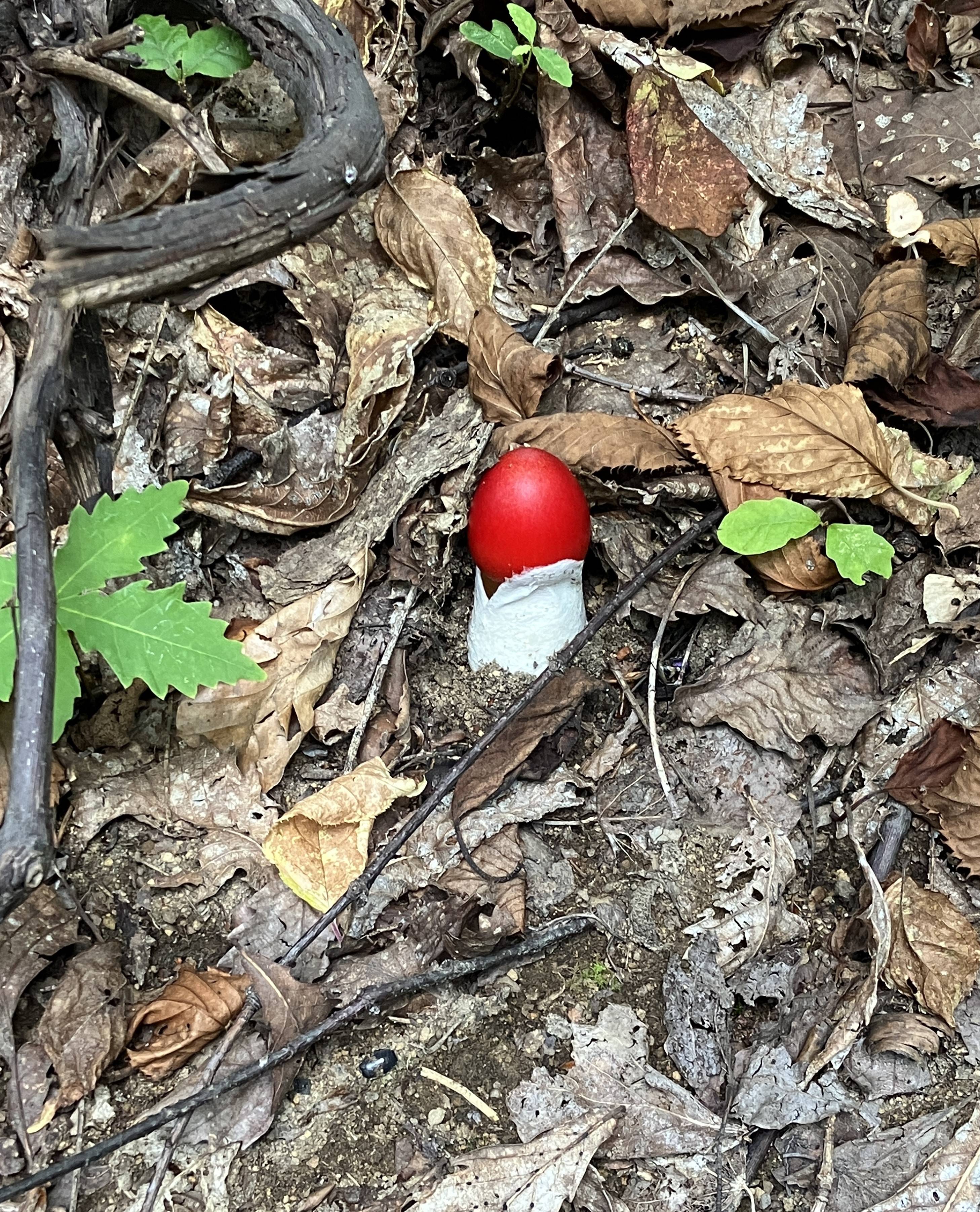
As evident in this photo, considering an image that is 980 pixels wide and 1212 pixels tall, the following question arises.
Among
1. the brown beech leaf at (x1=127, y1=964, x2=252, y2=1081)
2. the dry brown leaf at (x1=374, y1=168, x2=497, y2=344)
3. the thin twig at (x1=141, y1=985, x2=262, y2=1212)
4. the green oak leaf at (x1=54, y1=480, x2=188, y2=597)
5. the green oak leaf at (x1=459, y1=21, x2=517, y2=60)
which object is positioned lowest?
the thin twig at (x1=141, y1=985, x2=262, y2=1212)

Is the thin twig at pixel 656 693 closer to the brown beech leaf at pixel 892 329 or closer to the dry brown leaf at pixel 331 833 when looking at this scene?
the dry brown leaf at pixel 331 833

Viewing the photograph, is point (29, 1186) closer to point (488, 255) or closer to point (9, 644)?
point (9, 644)

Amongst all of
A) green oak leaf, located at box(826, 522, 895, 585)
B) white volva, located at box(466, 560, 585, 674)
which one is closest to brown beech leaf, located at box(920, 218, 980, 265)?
green oak leaf, located at box(826, 522, 895, 585)

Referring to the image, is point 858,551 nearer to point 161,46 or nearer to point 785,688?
point 785,688

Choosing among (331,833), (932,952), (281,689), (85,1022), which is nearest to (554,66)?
(281,689)

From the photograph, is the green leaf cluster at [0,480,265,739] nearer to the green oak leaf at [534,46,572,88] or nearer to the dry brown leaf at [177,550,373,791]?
the dry brown leaf at [177,550,373,791]

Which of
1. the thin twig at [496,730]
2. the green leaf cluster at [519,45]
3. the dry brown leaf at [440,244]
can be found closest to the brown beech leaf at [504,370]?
the dry brown leaf at [440,244]
